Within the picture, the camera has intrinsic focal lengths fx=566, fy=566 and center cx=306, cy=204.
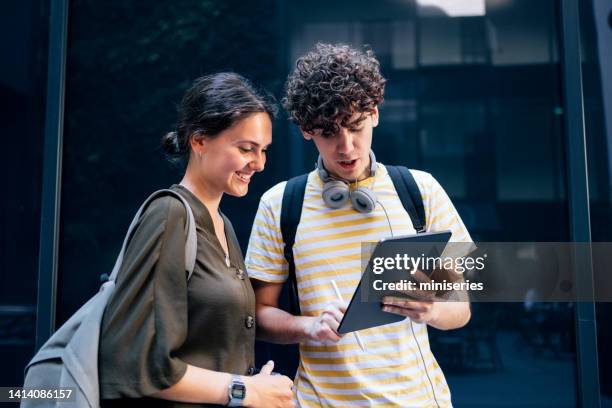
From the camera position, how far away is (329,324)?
6.54ft

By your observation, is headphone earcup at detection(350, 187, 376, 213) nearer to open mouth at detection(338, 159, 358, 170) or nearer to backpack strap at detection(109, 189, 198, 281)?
open mouth at detection(338, 159, 358, 170)

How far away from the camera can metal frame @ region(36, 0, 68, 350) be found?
3.36 metres

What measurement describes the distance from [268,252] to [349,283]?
0.35m

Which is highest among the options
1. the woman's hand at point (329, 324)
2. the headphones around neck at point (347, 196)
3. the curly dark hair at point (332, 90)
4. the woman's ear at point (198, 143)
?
the curly dark hair at point (332, 90)

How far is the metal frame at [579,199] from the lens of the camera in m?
3.16

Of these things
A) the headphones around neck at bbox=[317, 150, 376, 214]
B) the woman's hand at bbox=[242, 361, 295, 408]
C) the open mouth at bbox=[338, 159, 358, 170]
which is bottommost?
the woman's hand at bbox=[242, 361, 295, 408]

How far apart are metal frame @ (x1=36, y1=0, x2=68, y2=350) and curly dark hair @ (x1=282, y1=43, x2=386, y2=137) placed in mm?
1823

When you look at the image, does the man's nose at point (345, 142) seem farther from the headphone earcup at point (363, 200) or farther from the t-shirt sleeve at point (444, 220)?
the t-shirt sleeve at point (444, 220)

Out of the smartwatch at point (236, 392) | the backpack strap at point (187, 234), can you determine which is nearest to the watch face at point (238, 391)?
the smartwatch at point (236, 392)

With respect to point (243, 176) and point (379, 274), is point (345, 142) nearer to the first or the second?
point (243, 176)

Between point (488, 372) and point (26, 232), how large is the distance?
9.39ft

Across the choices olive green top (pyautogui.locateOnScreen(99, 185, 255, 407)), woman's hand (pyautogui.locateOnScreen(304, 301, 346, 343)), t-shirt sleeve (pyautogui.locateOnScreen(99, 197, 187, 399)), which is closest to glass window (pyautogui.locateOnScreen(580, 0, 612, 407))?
woman's hand (pyautogui.locateOnScreen(304, 301, 346, 343))

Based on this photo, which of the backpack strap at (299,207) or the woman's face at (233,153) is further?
the backpack strap at (299,207)

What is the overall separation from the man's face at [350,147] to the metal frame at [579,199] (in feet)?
5.19
